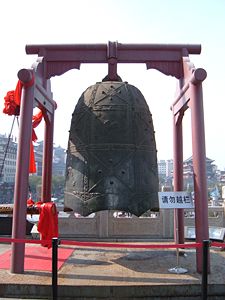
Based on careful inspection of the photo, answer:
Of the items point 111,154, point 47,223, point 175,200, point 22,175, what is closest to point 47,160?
point 47,223

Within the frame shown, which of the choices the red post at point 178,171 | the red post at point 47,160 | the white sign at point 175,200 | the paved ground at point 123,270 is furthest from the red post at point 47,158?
the white sign at point 175,200

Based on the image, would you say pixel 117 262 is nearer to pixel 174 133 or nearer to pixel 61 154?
pixel 174 133

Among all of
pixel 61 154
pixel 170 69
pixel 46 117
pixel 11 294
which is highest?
pixel 61 154

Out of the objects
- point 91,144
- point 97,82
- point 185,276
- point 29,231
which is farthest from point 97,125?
point 29,231

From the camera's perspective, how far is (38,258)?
6008 mm

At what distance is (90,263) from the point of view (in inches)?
225

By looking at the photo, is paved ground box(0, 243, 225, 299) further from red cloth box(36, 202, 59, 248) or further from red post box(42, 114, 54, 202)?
red post box(42, 114, 54, 202)

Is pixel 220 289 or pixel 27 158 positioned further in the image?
pixel 27 158

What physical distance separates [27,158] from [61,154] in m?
129

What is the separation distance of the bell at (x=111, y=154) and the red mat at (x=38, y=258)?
1.12m

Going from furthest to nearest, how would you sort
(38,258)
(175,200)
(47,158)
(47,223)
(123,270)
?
(47,158) → (38,258) → (47,223) → (175,200) → (123,270)

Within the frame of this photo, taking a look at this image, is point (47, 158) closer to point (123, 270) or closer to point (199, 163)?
point (123, 270)

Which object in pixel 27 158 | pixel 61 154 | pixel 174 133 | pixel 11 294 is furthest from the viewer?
pixel 61 154

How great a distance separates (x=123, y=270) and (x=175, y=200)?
4.51 ft
